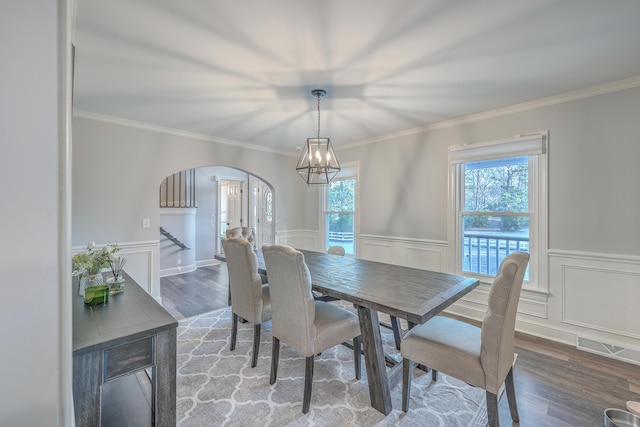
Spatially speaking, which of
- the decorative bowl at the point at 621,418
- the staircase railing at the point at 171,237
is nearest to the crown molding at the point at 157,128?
the staircase railing at the point at 171,237

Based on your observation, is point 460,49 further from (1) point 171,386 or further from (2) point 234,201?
(2) point 234,201

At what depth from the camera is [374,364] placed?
1.85 meters

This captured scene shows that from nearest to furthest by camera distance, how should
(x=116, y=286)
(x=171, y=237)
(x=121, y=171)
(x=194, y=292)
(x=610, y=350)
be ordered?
(x=116, y=286)
(x=610, y=350)
(x=121, y=171)
(x=194, y=292)
(x=171, y=237)

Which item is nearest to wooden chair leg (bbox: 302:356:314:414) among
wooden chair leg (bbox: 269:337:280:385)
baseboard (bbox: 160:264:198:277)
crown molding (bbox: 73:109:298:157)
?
wooden chair leg (bbox: 269:337:280:385)

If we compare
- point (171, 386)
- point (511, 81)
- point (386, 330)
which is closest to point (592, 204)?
point (511, 81)

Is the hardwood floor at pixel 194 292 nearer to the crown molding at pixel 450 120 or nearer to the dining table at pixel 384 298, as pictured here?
the dining table at pixel 384 298

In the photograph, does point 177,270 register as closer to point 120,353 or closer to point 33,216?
point 120,353

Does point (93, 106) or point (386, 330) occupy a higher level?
point (93, 106)

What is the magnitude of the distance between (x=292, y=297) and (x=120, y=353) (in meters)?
1.00

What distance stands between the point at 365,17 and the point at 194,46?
1207 mm

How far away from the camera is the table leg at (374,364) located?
6.03 feet

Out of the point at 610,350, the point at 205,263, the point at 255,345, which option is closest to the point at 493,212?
the point at 610,350

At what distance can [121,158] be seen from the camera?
347 cm

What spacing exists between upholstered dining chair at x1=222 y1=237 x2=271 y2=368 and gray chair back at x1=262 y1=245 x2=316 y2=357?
1.14 ft
